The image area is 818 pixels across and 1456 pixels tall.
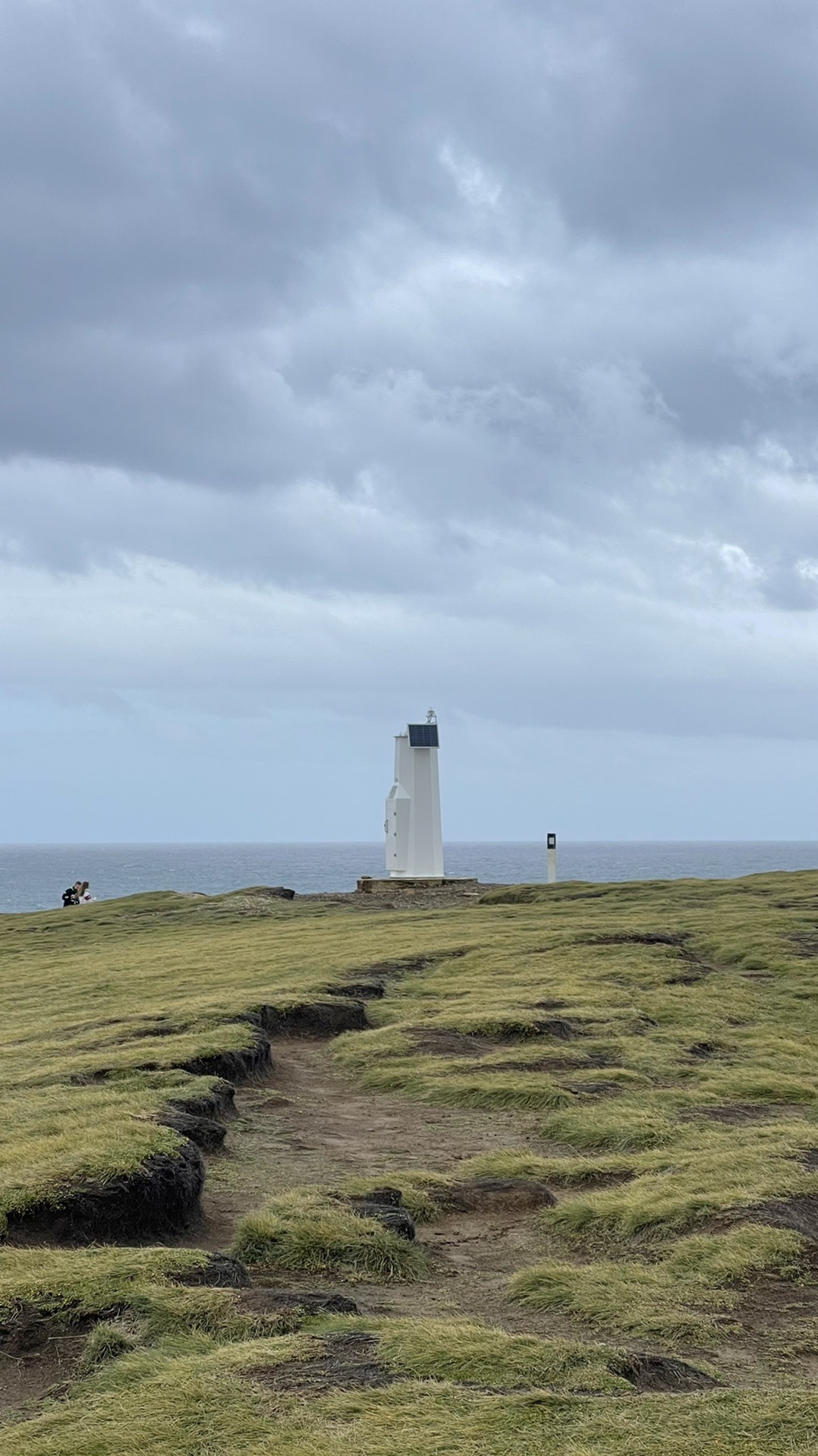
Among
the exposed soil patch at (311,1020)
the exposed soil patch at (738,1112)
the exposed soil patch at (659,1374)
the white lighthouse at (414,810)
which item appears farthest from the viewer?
the white lighthouse at (414,810)

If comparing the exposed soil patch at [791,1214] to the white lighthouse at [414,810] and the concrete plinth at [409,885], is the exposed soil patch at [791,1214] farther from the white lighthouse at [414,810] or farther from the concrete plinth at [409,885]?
the white lighthouse at [414,810]

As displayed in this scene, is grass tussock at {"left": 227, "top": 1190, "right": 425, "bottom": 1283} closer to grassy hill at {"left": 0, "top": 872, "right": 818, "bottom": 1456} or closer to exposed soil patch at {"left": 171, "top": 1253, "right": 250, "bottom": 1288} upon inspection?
grassy hill at {"left": 0, "top": 872, "right": 818, "bottom": 1456}

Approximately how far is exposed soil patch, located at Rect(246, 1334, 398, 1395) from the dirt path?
124 centimetres

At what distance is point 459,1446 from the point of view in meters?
5.83

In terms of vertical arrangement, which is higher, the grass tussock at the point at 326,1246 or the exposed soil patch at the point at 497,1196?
the grass tussock at the point at 326,1246

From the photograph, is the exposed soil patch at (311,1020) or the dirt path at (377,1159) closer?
the dirt path at (377,1159)

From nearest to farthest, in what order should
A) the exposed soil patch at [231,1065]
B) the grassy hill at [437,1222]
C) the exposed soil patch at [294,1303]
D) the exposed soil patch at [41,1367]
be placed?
the grassy hill at [437,1222]
the exposed soil patch at [41,1367]
the exposed soil patch at [294,1303]
the exposed soil patch at [231,1065]

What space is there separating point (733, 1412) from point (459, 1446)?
1.41 m

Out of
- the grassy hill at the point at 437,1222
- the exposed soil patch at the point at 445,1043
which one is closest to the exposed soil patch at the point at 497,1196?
the grassy hill at the point at 437,1222

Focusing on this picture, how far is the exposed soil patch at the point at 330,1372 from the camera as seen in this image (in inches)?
257

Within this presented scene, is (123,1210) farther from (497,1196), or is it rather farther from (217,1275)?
(497,1196)

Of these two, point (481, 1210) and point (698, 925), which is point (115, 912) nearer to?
point (698, 925)

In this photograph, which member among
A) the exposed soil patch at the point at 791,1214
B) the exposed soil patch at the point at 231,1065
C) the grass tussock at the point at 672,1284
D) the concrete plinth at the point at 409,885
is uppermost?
the concrete plinth at the point at 409,885

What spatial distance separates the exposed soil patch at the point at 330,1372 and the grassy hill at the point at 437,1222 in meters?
0.02
